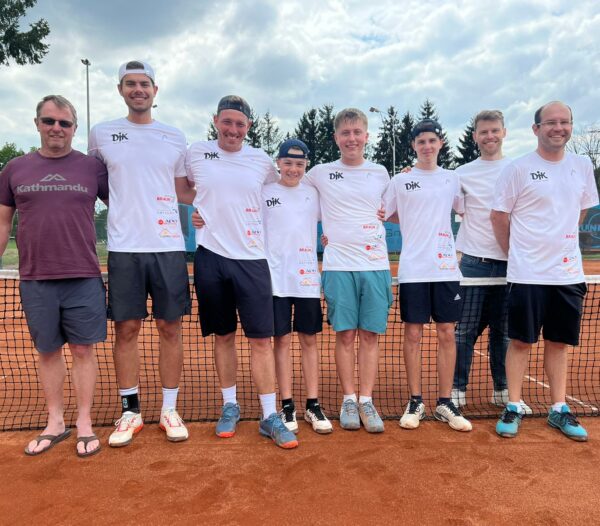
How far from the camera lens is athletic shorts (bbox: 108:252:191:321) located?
10.5 ft

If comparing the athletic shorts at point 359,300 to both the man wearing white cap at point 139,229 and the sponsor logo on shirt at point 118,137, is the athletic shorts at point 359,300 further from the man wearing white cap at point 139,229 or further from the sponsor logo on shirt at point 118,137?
the sponsor logo on shirt at point 118,137

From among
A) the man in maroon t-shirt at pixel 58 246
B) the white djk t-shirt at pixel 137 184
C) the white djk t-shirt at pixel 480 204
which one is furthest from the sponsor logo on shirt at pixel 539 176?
the man in maroon t-shirt at pixel 58 246

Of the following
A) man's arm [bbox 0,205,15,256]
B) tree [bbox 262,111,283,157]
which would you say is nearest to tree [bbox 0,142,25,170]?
tree [bbox 262,111,283,157]

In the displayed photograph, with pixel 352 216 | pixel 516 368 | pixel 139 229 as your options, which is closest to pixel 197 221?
pixel 139 229

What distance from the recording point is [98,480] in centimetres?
274

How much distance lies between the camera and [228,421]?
11.3ft

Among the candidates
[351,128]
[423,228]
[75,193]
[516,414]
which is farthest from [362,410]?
[75,193]

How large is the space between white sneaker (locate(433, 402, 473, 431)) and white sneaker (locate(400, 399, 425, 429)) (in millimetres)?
129

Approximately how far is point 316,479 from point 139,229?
1960 mm

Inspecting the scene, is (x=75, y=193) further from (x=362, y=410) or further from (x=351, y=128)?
(x=362, y=410)

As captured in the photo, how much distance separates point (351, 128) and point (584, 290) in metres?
2.11

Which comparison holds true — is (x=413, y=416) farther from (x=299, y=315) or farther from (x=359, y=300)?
(x=299, y=315)

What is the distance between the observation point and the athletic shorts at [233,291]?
3324 millimetres

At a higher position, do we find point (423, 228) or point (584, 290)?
point (423, 228)
